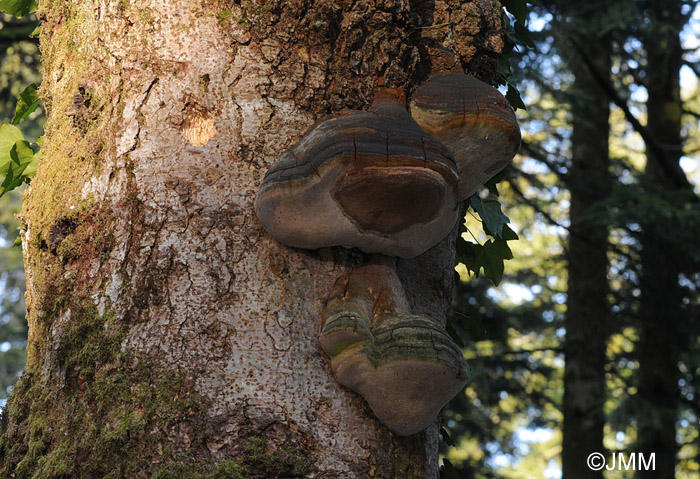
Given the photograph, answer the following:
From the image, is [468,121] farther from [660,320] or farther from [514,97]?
[660,320]

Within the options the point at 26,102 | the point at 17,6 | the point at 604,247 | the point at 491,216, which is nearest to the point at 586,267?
the point at 604,247

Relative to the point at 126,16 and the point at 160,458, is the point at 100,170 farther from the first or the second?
the point at 160,458

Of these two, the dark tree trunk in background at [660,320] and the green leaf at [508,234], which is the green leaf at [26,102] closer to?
the green leaf at [508,234]

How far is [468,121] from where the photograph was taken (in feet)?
5.69

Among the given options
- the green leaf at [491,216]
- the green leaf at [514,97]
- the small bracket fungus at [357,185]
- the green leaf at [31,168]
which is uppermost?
the small bracket fungus at [357,185]

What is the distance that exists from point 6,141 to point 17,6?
0.50 meters

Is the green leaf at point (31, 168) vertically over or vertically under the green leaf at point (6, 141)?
under

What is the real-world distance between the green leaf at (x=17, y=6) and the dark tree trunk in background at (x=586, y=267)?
7.75 meters

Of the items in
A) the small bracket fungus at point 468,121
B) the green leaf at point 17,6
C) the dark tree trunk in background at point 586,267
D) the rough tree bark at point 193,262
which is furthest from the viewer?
the dark tree trunk in background at point 586,267

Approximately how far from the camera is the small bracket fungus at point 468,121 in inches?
68.1

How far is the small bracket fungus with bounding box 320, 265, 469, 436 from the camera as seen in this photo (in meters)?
1.46

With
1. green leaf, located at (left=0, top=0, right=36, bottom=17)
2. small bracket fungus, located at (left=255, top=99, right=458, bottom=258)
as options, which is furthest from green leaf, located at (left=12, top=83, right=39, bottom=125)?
small bracket fungus, located at (left=255, top=99, right=458, bottom=258)

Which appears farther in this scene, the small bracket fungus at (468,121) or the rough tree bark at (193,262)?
the small bracket fungus at (468,121)

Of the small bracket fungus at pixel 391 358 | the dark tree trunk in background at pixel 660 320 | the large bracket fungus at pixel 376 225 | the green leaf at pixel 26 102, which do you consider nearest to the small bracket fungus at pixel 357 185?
the large bracket fungus at pixel 376 225
